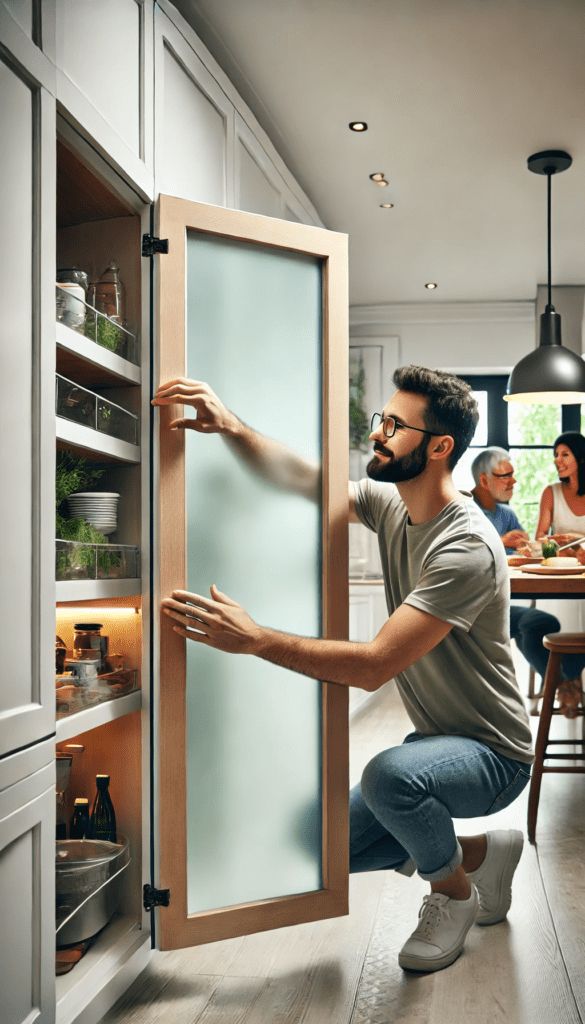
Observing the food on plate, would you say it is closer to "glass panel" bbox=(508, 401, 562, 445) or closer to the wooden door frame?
the wooden door frame

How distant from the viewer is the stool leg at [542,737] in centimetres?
288

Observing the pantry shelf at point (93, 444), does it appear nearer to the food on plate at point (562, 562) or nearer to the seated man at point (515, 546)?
the food on plate at point (562, 562)

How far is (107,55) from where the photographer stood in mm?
1705

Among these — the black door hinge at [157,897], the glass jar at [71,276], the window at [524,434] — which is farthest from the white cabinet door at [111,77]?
the window at [524,434]

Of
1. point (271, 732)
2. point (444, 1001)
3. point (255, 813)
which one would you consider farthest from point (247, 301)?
point (444, 1001)

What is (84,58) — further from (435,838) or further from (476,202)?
(476,202)

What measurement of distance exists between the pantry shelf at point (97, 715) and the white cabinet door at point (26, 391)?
129mm

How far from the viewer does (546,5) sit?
2525 millimetres

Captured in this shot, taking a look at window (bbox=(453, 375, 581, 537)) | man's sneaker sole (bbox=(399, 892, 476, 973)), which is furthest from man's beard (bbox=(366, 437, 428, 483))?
window (bbox=(453, 375, 581, 537))

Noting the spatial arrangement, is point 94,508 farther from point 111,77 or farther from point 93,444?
point 111,77

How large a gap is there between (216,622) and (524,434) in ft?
16.3

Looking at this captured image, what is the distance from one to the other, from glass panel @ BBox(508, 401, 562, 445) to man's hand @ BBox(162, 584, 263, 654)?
488 cm

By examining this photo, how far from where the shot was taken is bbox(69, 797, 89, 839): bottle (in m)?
1.93

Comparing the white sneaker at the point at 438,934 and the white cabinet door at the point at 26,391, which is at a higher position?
the white cabinet door at the point at 26,391
